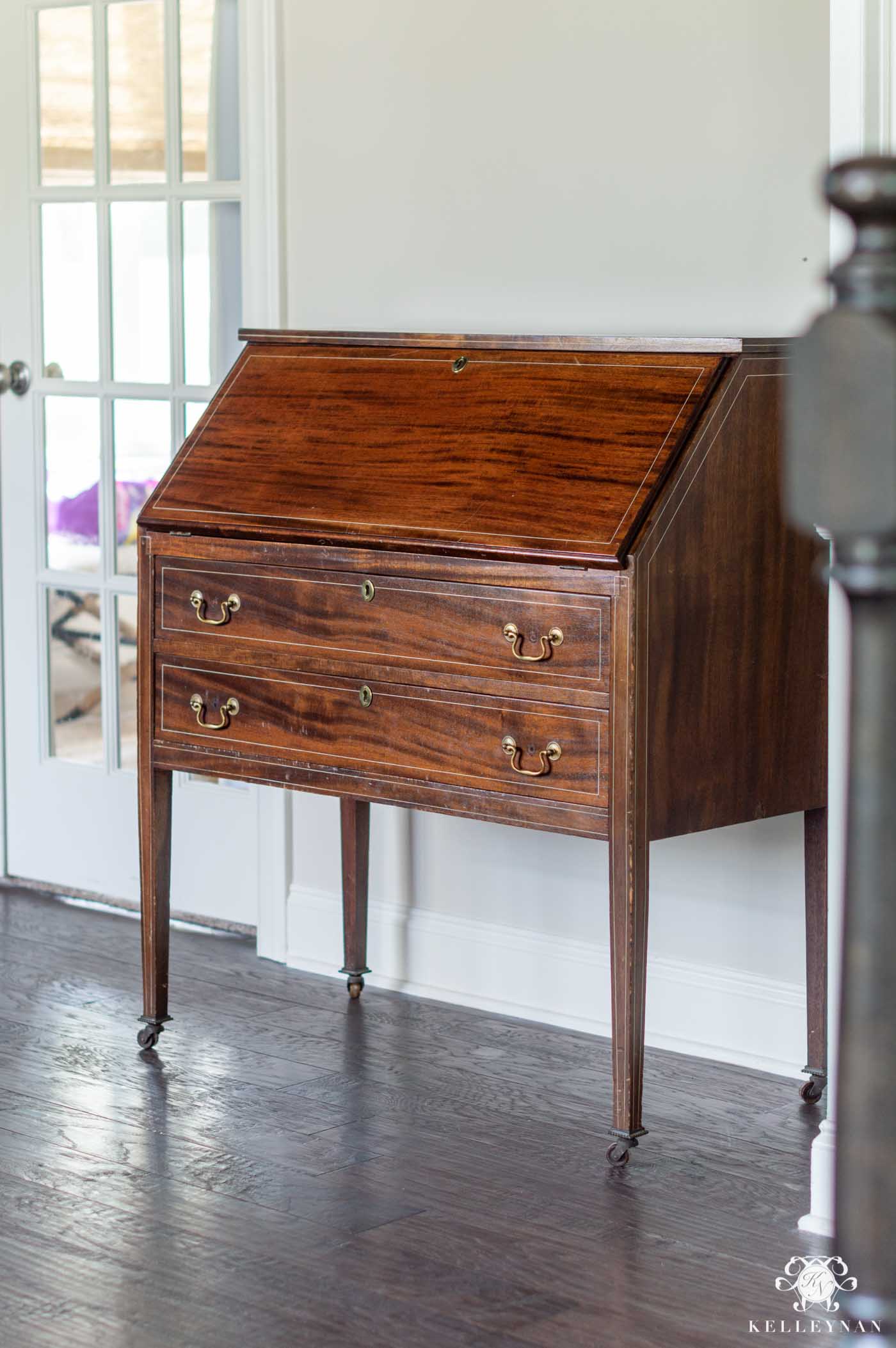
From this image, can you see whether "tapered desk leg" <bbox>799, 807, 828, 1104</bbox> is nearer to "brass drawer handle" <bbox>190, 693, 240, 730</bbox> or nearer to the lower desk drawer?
the lower desk drawer

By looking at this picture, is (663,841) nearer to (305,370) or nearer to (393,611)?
(393,611)

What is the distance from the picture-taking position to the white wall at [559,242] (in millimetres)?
2857

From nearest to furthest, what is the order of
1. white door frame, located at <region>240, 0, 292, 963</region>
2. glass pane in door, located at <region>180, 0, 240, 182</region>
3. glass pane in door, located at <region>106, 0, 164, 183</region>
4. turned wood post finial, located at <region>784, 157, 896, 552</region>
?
turned wood post finial, located at <region>784, 157, 896, 552</region> < white door frame, located at <region>240, 0, 292, 963</region> < glass pane in door, located at <region>180, 0, 240, 182</region> < glass pane in door, located at <region>106, 0, 164, 183</region>

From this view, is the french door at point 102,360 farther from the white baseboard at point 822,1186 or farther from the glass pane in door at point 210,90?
the white baseboard at point 822,1186

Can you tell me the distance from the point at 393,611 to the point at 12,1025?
109 cm

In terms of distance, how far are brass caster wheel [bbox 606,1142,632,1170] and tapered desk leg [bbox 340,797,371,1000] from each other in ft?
3.07

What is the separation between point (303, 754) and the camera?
2793 mm

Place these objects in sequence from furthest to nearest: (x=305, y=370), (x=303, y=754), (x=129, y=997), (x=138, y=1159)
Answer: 1. (x=129, y=997)
2. (x=305, y=370)
3. (x=303, y=754)
4. (x=138, y=1159)

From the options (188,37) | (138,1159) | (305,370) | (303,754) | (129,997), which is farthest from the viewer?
(188,37)

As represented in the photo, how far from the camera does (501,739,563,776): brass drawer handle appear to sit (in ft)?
8.10

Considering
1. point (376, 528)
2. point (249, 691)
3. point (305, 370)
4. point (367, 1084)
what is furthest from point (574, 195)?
point (367, 1084)

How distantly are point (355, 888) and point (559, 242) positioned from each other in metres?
1.22

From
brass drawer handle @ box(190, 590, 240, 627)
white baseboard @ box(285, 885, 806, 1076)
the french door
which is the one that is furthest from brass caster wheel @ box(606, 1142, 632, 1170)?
the french door

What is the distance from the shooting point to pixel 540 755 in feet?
8.16
